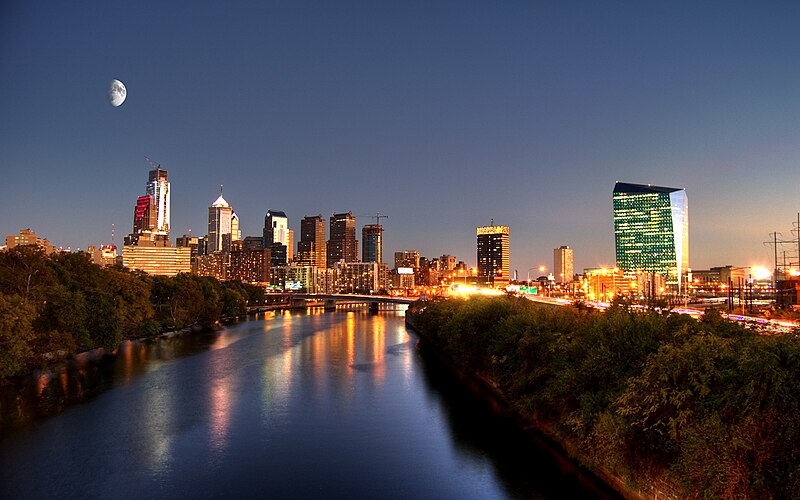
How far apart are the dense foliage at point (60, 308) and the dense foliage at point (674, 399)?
32.3 metres

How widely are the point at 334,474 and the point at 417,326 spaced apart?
58729 millimetres

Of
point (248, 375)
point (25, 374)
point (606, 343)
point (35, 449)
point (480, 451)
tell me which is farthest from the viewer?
point (248, 375)

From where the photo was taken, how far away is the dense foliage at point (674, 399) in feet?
50.6

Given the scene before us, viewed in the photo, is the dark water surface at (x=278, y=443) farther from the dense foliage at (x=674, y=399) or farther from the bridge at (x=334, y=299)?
the bridge at (x=334, y=299)

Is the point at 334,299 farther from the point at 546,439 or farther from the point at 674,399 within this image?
the point at 674,399

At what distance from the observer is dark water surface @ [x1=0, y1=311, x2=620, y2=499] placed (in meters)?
23.4

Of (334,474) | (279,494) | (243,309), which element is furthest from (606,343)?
(243,309)

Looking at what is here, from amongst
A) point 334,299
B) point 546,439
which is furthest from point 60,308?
point 334,299

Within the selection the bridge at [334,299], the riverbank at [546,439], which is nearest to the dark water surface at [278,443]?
the riverbank at [546,439]

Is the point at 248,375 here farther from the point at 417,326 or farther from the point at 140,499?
the point at 417,326

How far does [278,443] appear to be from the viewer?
95.9 feet

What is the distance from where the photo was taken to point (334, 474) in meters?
25.0

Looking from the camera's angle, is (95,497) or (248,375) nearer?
(95,497)

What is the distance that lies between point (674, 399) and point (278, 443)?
1925 centimetres
